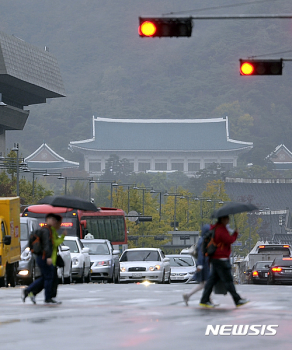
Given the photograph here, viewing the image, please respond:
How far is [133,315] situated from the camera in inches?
528

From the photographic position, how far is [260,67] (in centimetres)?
1839

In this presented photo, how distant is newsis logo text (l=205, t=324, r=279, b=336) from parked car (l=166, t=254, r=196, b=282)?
23204 millimetres

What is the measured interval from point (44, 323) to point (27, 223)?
15.4m

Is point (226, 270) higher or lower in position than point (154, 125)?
lower

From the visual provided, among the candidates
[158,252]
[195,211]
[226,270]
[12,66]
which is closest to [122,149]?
[195,211]

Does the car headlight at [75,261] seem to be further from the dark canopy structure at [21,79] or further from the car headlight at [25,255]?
the dark canopy structure at [21,79]

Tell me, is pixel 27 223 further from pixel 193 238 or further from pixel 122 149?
pixel 122 149

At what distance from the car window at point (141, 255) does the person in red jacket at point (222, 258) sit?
16549mm

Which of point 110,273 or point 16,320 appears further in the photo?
point 110,273

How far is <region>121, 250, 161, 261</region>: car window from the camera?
1217 inches

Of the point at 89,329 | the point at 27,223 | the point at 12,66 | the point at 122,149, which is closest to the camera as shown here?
the point at 89,329

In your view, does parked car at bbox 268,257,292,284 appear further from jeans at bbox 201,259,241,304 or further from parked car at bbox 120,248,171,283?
jeans at bbox 201,259,241,304

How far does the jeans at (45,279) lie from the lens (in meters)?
14.6

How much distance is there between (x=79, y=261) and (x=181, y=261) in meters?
11.3
